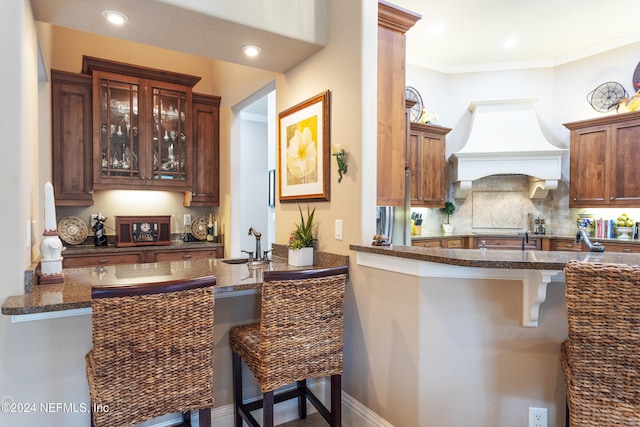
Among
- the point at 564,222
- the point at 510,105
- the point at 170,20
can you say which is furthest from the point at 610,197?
the point at 170,20

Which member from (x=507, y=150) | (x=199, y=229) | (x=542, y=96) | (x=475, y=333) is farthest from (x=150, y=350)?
(x=542, y=96)

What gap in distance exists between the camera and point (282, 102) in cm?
283

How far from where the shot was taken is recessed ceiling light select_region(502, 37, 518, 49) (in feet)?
16.0

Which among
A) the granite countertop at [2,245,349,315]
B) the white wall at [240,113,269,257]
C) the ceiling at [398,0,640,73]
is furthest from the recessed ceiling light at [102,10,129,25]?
the white wall at [240,113,269,257]

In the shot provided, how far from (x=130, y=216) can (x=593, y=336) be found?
410 centimetres

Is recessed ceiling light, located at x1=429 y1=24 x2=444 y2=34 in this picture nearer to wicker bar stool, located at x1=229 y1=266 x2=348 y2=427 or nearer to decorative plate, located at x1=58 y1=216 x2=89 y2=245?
wicker bar stool, located at x1=229 y1=266 x2=348 y2=427

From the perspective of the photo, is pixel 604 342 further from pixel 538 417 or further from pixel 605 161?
pixel 605 161

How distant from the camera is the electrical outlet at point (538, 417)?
1.57m

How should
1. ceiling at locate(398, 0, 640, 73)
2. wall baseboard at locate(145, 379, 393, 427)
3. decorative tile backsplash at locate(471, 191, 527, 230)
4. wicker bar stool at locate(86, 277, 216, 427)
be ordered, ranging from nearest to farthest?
wicker bar stool at locate(86, 277, 216, 427), wall baseboard at locate(145, 379, 393, 427), ceiling at locate(398, 0, 640, 73), decorative tile backsplash at locate(471, 191, 527, 230)

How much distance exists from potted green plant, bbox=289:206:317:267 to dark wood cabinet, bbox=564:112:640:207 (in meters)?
4.53

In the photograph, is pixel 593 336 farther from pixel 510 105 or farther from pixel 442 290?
pixel 510 105

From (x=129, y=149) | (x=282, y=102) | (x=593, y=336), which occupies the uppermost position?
(x=282, y=102)

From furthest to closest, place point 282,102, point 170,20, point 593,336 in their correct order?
point 282,102, point 170,20, point 593,336

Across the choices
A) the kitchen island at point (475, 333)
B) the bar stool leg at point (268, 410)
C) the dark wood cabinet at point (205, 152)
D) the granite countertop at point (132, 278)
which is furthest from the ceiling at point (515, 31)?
the bar stool leg at point (268, 410)
